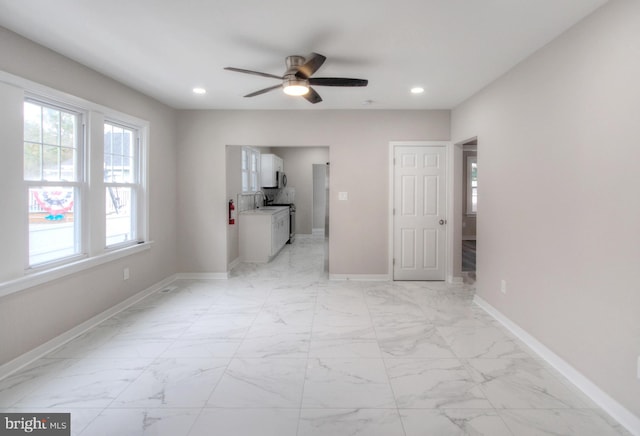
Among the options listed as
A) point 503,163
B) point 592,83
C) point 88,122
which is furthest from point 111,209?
point 592,83

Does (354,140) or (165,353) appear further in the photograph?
(354,140)

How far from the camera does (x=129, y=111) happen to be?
398 centimetres

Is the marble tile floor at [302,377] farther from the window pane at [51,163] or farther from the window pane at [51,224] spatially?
the window pane at [51,163]

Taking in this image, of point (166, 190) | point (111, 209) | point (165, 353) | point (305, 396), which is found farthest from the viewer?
point (166, 190)

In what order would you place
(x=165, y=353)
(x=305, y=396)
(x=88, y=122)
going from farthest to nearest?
(x=88, y=122) < (x=165, y=353) < (x=305, y=396)

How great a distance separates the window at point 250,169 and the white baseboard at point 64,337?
316cm

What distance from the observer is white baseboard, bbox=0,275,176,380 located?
98.7 inches

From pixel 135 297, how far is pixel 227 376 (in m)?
2.31

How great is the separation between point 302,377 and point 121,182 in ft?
10.2

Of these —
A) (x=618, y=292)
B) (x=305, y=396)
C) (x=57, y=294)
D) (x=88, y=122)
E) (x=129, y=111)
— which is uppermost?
(x=129, y=111)

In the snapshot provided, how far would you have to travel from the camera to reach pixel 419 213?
5.11 metres

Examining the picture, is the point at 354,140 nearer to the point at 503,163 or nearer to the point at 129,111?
the point at 503,163

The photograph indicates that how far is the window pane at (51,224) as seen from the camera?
9.22ft

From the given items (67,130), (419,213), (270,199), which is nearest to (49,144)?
(67,130)
